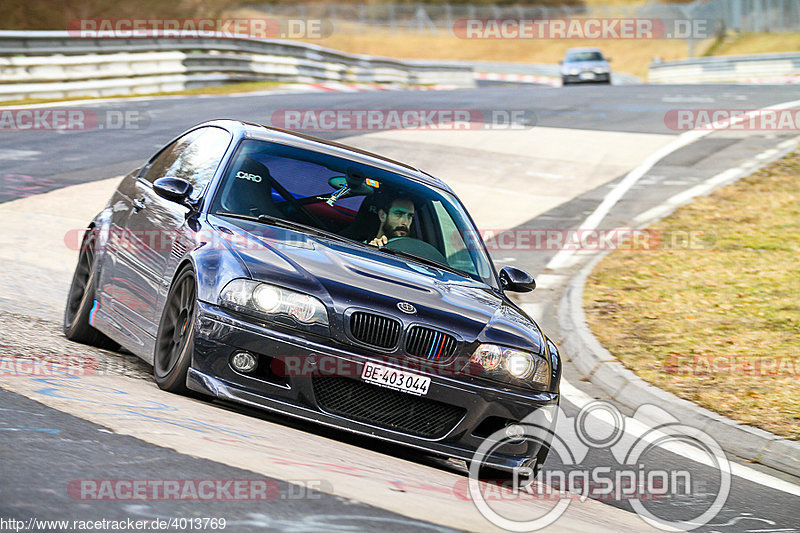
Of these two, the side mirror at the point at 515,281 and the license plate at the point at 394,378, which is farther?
the side mirror at the point at 515,281

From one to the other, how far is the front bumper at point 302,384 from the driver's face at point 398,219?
153cm

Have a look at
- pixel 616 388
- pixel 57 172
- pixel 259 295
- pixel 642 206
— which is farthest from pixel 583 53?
pixel 259 295

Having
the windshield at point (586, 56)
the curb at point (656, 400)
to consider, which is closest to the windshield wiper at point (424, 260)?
the curb at point (656, 400)

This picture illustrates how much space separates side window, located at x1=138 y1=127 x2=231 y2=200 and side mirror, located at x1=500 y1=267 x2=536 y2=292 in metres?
1.89

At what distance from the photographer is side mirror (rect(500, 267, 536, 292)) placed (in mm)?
6906

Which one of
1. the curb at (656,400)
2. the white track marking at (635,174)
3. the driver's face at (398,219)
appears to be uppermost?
the driver's face at (398,219)

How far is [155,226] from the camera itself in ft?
21.8

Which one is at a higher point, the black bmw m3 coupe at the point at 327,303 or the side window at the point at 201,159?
the side window at the point at 201,159

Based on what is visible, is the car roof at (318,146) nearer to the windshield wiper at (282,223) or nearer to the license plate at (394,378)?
the windshield wiper at (282,223)

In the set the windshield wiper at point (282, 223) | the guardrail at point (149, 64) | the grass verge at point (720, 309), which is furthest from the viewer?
the guardrail at point (149, 64)

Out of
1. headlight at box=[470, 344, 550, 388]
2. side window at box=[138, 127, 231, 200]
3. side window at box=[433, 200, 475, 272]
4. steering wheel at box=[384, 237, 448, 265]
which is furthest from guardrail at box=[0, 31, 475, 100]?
headlight at box=[470, 344, 550, 388]

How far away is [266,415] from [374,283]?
0.88 metres

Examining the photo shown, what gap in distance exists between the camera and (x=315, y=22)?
7344cm

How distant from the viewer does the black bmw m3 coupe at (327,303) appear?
5.34 metres
